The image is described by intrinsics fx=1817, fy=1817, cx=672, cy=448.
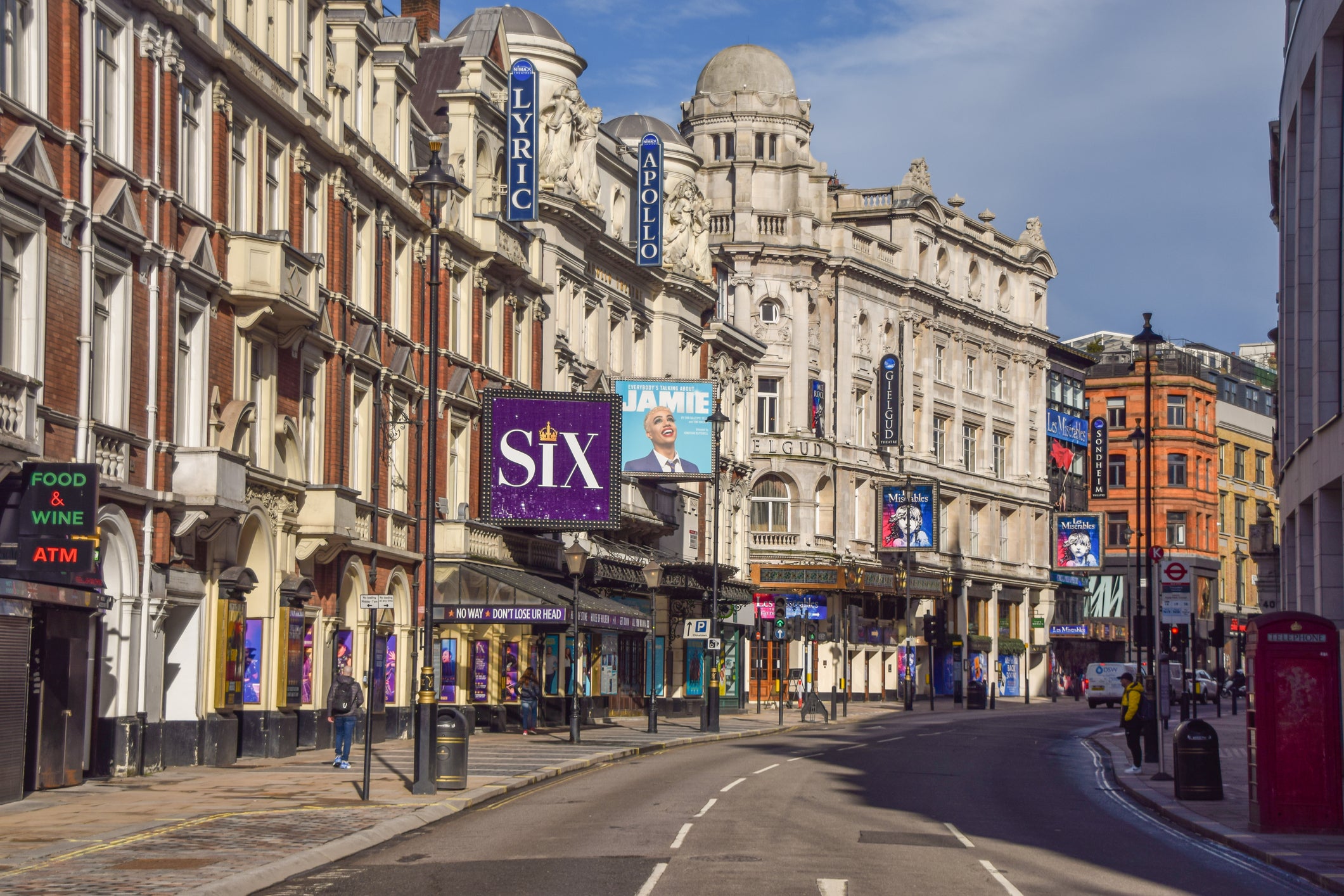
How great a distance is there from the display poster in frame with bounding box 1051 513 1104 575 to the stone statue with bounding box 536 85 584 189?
190 ft

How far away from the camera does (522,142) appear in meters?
46.3

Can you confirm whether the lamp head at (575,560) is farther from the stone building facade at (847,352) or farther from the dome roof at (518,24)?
the stone building facade at (847,352)

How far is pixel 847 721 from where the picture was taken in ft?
196

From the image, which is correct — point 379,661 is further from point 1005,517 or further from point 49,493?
point 1005,517

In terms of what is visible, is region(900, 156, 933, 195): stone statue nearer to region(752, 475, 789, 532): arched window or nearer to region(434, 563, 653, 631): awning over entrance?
region(752, 475, 789, 532): arched window

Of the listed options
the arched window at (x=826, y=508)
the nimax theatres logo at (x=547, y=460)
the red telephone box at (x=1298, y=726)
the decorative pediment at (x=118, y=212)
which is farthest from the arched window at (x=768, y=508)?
the red telephone box at (x=1298, y=726)

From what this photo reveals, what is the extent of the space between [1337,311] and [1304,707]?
9142 millimetres

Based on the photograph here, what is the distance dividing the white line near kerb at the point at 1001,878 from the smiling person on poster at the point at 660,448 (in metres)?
35.7

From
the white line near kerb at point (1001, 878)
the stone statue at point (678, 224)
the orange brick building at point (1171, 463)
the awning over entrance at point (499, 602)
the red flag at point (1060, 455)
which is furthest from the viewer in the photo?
the orange brick building at point (1171, 463)

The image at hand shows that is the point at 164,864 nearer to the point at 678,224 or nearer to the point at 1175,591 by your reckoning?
the point at 1175,591

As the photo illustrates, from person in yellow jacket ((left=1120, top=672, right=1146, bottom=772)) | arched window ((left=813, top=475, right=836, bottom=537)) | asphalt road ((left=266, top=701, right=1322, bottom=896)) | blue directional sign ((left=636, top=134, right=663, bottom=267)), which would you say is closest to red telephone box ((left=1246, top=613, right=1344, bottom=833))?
asphalt road ((left=266, top=701, right=1322, bottom=896))

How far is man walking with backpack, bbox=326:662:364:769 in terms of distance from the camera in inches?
1141

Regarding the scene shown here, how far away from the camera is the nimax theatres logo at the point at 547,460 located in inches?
1781

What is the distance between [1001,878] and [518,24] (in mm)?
37893
